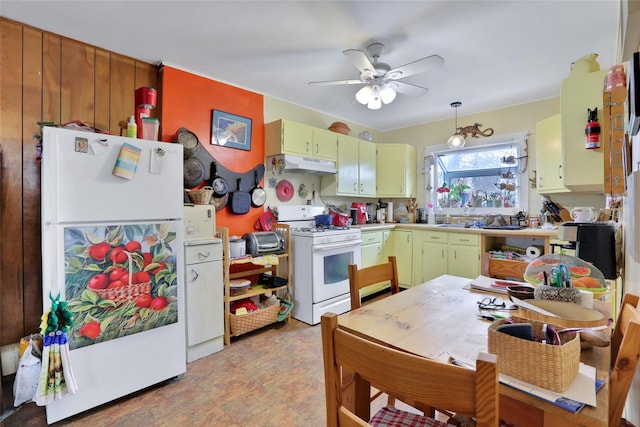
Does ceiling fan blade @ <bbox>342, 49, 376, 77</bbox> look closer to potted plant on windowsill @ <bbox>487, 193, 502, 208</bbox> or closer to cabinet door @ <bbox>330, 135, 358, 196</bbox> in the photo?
cabinet door @ <bbox>330, 135, 358, 196</bbox>

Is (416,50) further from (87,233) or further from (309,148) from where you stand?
(87,233)

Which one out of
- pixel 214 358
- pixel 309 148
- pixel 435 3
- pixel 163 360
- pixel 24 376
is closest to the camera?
pixel 24 376

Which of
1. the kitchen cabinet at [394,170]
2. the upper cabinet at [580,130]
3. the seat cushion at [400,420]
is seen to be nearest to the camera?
the seat cushion at [400,420]

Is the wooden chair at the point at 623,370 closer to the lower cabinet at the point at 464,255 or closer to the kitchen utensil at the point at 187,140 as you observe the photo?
the lower cabinet at the point at 464,255

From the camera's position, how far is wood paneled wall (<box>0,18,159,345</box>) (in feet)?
6.54

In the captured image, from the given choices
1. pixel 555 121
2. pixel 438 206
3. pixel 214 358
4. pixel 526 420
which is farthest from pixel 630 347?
pixel 438 206

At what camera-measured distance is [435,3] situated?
1770mm

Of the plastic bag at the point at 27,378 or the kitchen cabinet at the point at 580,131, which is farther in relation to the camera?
the kitchen cabinet at the point at 580,131

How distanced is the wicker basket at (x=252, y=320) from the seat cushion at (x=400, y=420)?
5.85 feet

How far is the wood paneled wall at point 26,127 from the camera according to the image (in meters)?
1.99

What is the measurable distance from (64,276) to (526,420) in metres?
2.07

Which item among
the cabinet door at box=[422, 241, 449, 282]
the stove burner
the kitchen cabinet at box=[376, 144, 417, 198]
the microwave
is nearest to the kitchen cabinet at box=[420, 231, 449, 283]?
the cabinet door at box=[422, 241, 449, 282]

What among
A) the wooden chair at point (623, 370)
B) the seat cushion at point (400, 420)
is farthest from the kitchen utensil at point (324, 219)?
the wooden chair at point (623, 370)

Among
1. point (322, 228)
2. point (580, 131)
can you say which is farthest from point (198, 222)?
point (580, 131)
